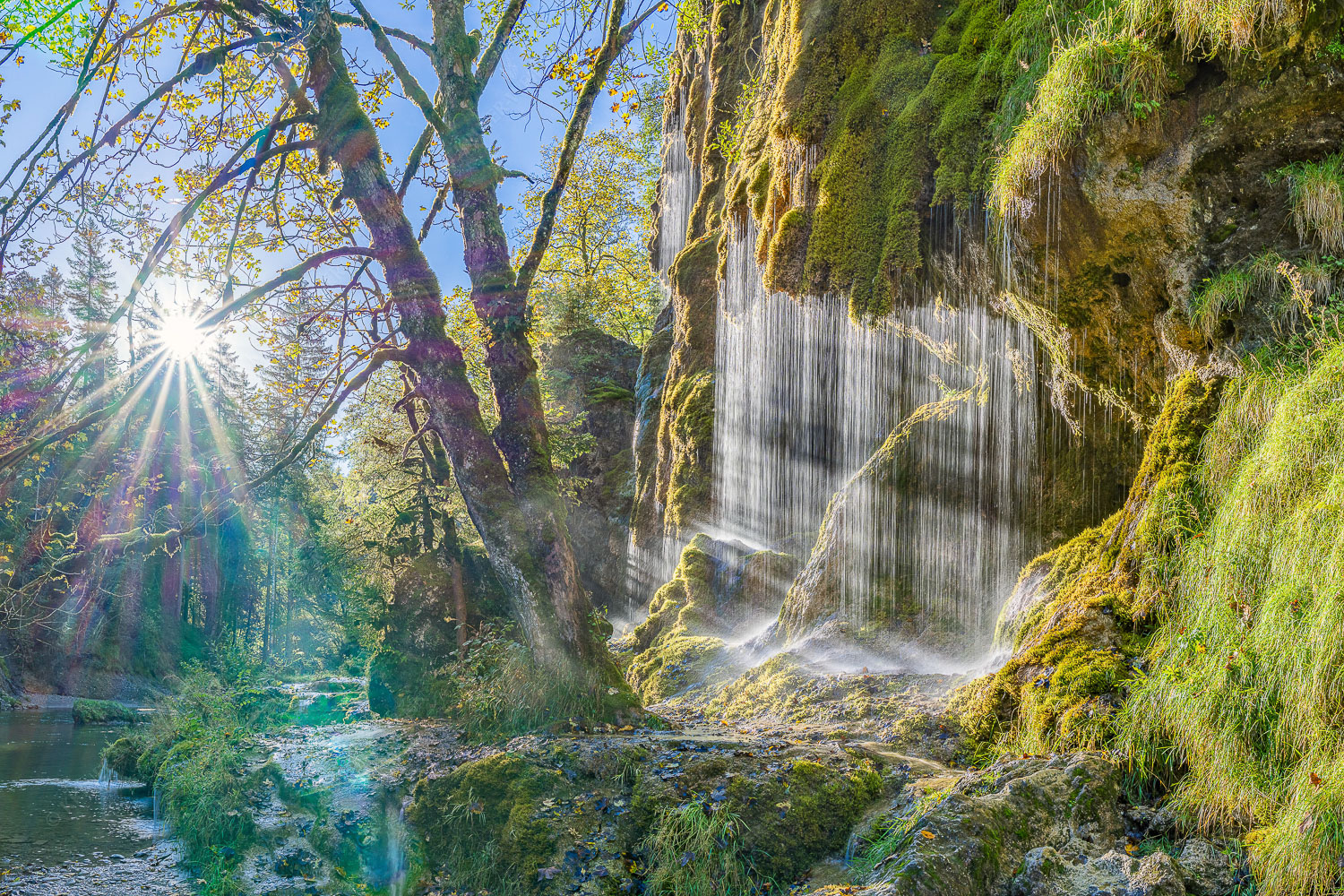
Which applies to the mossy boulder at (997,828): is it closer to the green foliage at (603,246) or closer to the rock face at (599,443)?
the rock face at (599,443)

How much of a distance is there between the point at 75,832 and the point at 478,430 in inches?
328

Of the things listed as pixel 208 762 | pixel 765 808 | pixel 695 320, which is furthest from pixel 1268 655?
pixel 695 320

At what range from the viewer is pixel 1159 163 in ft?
20.5

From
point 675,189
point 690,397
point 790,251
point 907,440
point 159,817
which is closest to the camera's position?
point 907,440

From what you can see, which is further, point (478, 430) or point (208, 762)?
point (208, 762)

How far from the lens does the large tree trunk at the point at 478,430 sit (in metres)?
7.14

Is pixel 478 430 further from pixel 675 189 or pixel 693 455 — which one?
pixel 675 189

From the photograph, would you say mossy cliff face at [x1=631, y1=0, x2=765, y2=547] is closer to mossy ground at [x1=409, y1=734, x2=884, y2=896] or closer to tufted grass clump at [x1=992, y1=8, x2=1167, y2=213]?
tufted grass clump at [x1=992, y1=8, x2=1167, y2=213]

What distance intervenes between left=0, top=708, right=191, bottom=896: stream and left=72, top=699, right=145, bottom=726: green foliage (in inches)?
275

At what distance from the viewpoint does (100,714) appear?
2316 cm

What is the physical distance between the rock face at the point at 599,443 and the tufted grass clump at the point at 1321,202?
19223 millimetres

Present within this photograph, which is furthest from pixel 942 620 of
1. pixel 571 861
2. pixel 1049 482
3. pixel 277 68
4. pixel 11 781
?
pixel 11 781

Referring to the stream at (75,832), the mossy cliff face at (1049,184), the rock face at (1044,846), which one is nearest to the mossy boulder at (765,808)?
the rock face at (1044,846)

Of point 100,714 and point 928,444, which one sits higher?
point 928,444
